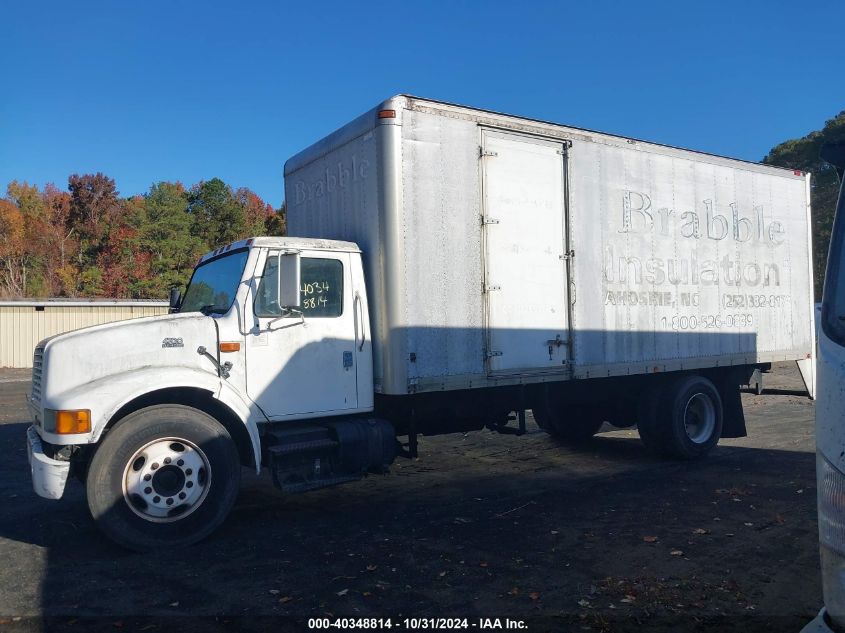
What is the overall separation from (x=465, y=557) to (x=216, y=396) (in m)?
2.37

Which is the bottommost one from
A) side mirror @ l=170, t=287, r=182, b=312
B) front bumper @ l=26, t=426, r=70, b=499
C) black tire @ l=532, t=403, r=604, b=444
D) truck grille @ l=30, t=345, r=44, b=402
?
black tire @ l=532, t=403, r=604, b=444

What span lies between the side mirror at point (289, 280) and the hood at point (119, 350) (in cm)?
66

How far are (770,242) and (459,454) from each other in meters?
5.10

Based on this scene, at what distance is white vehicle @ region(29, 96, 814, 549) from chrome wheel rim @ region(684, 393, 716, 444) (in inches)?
1.1

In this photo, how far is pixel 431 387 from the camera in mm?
6629

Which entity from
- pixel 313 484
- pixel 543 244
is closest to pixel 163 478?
pixel 313 484

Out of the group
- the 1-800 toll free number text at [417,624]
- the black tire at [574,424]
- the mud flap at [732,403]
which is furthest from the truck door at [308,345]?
the mud flap at [732,403]

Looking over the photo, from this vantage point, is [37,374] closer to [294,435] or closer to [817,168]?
[294,435]

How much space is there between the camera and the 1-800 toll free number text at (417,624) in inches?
161

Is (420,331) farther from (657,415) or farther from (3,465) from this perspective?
(3,465)

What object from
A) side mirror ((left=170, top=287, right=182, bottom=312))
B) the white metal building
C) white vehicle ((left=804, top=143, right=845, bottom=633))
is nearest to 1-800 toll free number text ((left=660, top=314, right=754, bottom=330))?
side mirror ((left=170, top=287, right=182, bottom=312))

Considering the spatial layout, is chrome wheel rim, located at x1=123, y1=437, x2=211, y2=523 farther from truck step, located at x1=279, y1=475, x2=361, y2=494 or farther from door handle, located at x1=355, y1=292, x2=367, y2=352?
Answer: door handle, located at x1=355, y1=292, x2=367, y2=352

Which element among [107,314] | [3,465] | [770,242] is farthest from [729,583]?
[107,314]

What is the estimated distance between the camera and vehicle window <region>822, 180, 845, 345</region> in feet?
8.76
